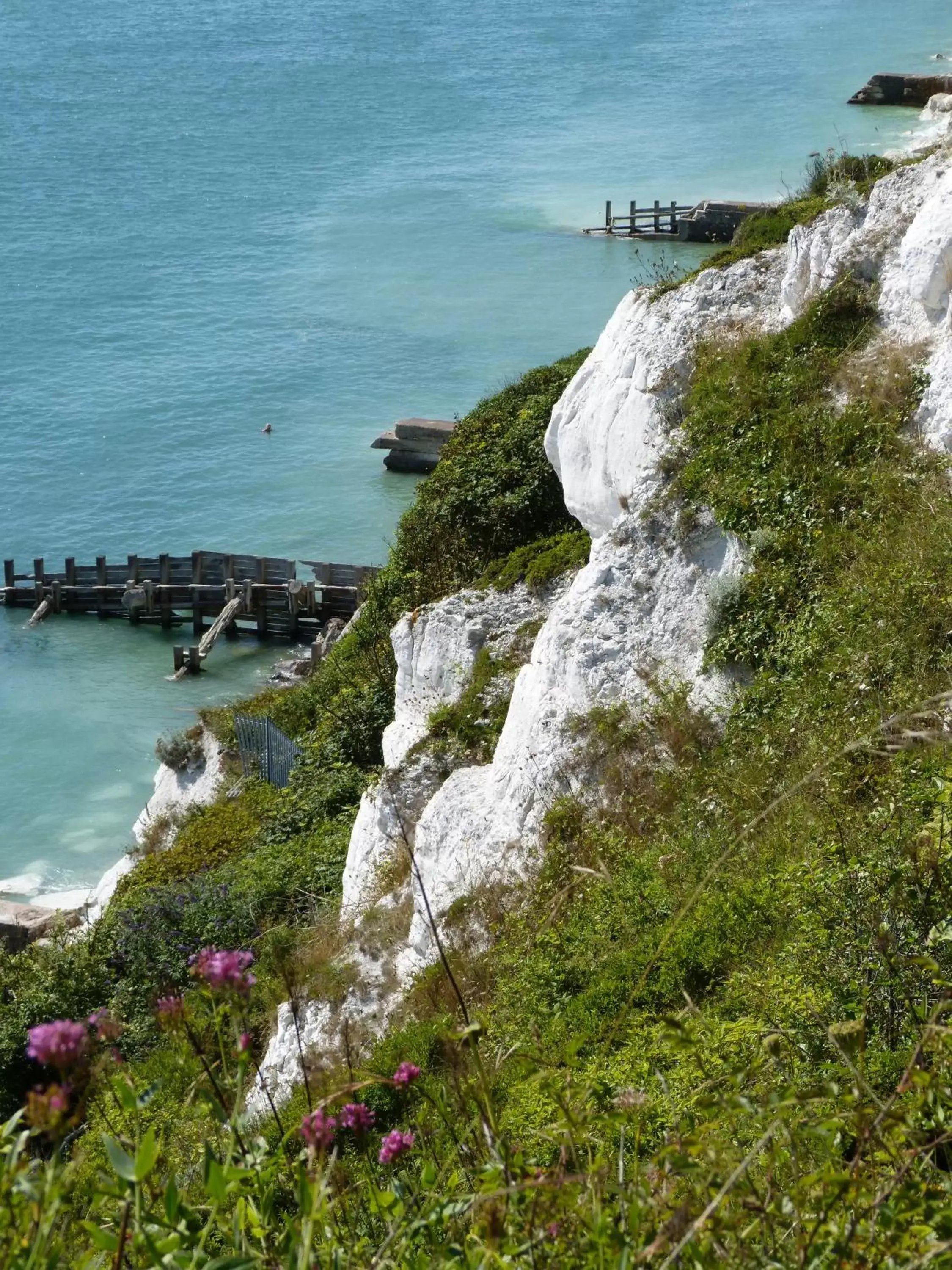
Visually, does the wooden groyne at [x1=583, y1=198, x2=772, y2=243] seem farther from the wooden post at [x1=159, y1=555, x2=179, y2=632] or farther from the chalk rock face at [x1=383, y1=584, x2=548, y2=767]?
the chalk rock face at [x1=383, y1=584, x2=548, y2=767]

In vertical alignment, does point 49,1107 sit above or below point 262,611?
above

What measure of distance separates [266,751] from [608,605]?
10873 mm

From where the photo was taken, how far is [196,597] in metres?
42.0

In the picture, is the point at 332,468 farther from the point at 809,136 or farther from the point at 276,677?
the point at 809,136

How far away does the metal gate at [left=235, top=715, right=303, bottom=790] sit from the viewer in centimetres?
2270

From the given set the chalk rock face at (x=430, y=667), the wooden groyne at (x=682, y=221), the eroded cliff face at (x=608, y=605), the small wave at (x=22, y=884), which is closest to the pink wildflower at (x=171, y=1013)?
the eroded cliff face at (x=608, y=605)

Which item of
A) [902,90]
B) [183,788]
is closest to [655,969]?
[183,788]

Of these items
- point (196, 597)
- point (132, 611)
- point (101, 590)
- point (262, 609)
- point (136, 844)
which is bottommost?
point (132, 611)

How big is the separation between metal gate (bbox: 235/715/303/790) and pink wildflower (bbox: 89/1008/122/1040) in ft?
62.2

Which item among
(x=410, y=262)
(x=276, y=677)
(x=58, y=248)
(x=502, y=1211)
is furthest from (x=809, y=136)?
(x=502, y=1211)

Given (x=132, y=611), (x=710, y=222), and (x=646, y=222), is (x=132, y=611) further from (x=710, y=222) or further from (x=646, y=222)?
(x=646, y=222)

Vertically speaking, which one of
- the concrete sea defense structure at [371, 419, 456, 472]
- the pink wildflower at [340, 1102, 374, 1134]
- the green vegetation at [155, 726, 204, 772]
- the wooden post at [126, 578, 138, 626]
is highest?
the pink wildflower at [340, 1102, 374, 1134]

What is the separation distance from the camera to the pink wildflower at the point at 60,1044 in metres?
2.45

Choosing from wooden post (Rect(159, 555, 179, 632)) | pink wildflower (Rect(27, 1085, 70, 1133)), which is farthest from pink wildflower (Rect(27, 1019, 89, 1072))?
wooden post (Rect(159, 555, 179, 632))
